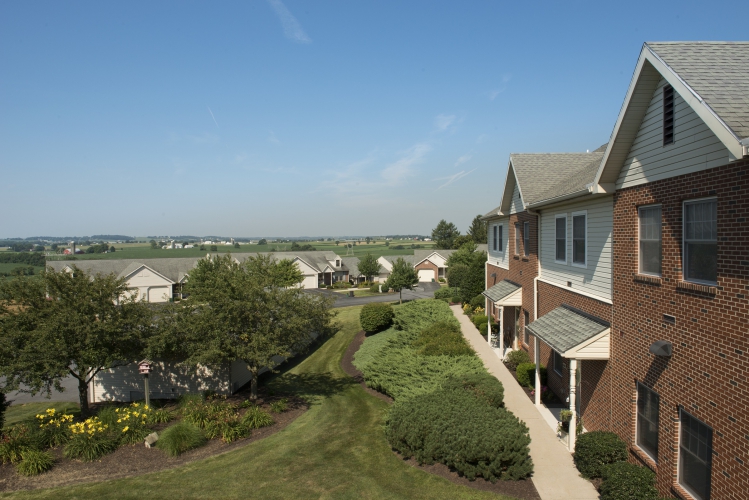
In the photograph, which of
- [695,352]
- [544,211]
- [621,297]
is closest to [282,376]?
[544,211]

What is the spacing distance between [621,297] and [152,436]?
43.4 ft

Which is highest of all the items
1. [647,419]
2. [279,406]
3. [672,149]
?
[672,149]

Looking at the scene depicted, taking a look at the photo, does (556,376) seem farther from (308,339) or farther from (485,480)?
(308,339)

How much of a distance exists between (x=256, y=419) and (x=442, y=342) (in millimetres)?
7619

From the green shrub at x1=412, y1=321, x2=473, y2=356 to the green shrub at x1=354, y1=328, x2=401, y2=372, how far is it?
111 inches

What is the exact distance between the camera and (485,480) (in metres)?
9.53

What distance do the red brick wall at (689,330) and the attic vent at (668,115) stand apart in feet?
2.58

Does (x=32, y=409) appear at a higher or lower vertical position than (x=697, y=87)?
lower

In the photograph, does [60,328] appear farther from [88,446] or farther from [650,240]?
[650,240]

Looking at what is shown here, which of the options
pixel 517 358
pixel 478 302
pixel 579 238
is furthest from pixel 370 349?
pixel 579 238

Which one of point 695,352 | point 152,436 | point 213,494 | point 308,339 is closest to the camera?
point 695,352

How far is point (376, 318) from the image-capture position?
30188 mm

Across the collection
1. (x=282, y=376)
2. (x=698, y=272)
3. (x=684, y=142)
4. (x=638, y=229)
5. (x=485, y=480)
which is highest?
(x=684, y=142)

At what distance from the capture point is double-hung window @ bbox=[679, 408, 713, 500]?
22.6 feet
